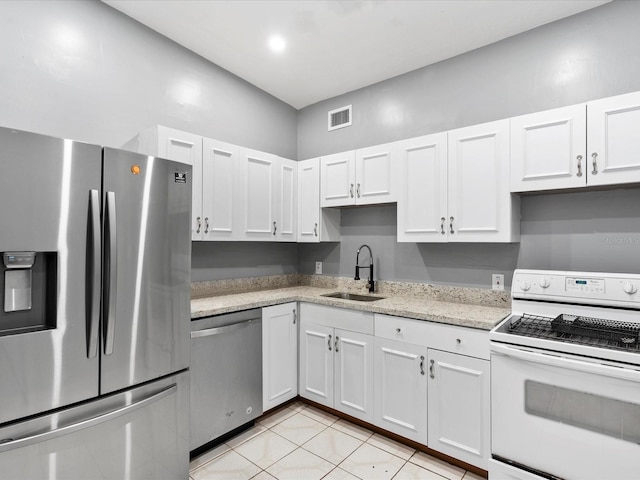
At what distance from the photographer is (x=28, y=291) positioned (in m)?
1.36

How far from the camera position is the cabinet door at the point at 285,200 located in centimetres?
308

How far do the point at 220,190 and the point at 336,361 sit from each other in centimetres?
159

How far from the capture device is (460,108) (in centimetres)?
268

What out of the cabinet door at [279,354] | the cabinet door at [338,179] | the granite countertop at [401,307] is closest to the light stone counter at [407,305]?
the granite countertop at [401,307]

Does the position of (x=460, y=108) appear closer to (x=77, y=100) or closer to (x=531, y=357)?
(x=531, y=357)

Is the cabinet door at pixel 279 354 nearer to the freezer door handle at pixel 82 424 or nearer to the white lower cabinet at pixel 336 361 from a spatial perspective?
the white lower cabinet at pixel 336 361

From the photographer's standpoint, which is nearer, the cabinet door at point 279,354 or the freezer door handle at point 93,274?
the freezer door handle at point 93,274

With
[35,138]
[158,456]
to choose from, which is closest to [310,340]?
[158,456]

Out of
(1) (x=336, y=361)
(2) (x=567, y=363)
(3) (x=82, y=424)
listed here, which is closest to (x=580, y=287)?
(2) (x=567, y=363)

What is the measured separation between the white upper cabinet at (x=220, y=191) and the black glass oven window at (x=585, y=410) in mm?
2190

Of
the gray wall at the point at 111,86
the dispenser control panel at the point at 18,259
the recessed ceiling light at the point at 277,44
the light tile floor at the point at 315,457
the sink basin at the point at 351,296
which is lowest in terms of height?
the light tile floor at the point at 315,457

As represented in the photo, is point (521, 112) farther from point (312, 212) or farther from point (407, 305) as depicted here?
point (312, 212)

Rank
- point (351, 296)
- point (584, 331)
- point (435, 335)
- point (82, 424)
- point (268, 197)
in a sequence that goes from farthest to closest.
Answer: point (351, 296) < point (268, 197) < point (435, 335) < point (584, 331) < point (82, 424)

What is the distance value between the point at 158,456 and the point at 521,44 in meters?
3.47
